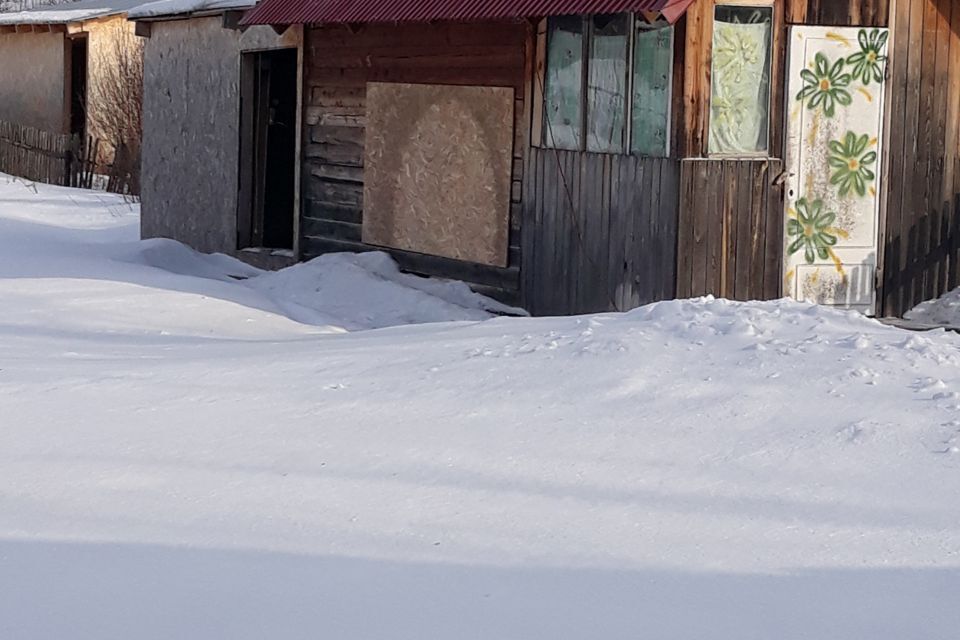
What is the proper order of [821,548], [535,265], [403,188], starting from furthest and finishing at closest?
[403,188] < [535,265] < [821,548]

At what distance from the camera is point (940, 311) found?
1175cm

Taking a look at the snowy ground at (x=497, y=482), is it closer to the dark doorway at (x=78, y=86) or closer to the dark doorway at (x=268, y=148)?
the dark doorway at (x=268, y=148)

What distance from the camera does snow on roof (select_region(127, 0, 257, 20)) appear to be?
16.0 meters

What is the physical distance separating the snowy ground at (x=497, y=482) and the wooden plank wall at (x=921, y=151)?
3.14 meters

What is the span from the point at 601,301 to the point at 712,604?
6860mm

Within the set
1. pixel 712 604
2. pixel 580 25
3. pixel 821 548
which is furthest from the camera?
pixel 580 25

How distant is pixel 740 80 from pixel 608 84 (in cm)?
101

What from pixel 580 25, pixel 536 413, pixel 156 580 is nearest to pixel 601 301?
pixel 580 25

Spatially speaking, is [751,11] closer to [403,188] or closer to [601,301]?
[601,301]

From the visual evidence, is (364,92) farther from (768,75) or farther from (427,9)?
(768,75)

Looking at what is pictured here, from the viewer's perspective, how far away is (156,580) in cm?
468

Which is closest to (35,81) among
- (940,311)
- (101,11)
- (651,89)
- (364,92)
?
(101,11)

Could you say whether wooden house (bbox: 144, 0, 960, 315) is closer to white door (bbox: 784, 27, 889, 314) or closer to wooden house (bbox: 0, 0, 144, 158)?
white door (bbox: 784, 27, 889, 314)

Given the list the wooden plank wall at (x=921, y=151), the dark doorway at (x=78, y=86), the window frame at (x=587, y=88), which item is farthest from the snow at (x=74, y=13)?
the wooden plank wall at (x=921, y=151)
